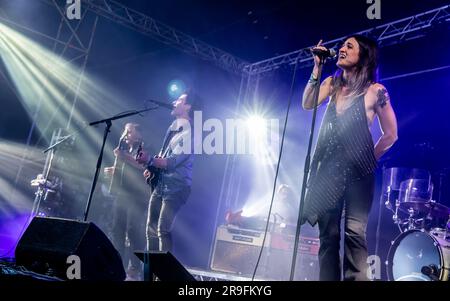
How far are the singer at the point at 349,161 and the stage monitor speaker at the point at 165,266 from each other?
0.92 m

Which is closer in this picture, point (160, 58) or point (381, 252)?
point (381, 252)

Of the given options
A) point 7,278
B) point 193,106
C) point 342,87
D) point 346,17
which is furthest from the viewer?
point 346,17

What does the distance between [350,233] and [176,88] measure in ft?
26.2

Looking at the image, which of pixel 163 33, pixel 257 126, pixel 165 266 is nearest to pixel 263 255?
pixel 257 126

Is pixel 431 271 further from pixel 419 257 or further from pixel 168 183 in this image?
pixel 168 183

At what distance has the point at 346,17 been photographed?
7.80m

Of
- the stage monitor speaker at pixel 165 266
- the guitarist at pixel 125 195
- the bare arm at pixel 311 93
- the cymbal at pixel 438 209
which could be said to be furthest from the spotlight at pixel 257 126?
the stage monitor speaker at pixel 165 266

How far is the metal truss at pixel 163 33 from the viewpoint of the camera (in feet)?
28.3

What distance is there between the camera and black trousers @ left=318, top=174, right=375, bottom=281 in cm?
274

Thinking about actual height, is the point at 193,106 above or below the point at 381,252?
above

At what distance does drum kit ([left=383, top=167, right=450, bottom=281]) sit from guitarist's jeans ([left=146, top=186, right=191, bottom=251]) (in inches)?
130
